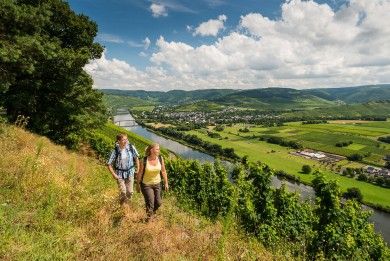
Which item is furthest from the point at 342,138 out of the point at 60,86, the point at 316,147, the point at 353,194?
the point at 60,86

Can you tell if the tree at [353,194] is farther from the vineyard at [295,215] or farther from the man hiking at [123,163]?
the man hiking at [123,163]

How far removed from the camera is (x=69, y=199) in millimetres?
8023

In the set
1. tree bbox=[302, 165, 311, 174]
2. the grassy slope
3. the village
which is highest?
the grassy slope

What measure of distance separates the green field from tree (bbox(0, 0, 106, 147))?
5943 cm

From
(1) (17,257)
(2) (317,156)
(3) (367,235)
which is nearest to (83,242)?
(1) (17,257)

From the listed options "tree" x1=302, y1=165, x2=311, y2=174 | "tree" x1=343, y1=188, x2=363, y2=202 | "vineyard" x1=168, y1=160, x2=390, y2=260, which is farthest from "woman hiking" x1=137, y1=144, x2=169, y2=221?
"tree" x1=302, y1=165, x2=311, y2=174

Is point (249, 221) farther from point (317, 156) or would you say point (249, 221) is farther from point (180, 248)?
point (317, 156)

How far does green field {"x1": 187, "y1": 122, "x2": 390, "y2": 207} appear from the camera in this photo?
264 feet

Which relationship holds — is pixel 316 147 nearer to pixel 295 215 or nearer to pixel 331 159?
pixel 331 159

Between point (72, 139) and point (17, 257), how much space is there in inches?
1043

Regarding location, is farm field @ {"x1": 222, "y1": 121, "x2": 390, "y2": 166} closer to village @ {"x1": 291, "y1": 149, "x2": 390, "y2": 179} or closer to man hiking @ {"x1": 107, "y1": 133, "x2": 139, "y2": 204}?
village @ {"x1": 291, "y1": 149, "x2": 390, "y2": 179}

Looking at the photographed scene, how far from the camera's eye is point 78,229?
22.3 ft

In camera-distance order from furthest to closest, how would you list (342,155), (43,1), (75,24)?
1. (342,155)
2. (75,24)
3. (43,1)

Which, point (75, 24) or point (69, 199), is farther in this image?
point (75, 24)
